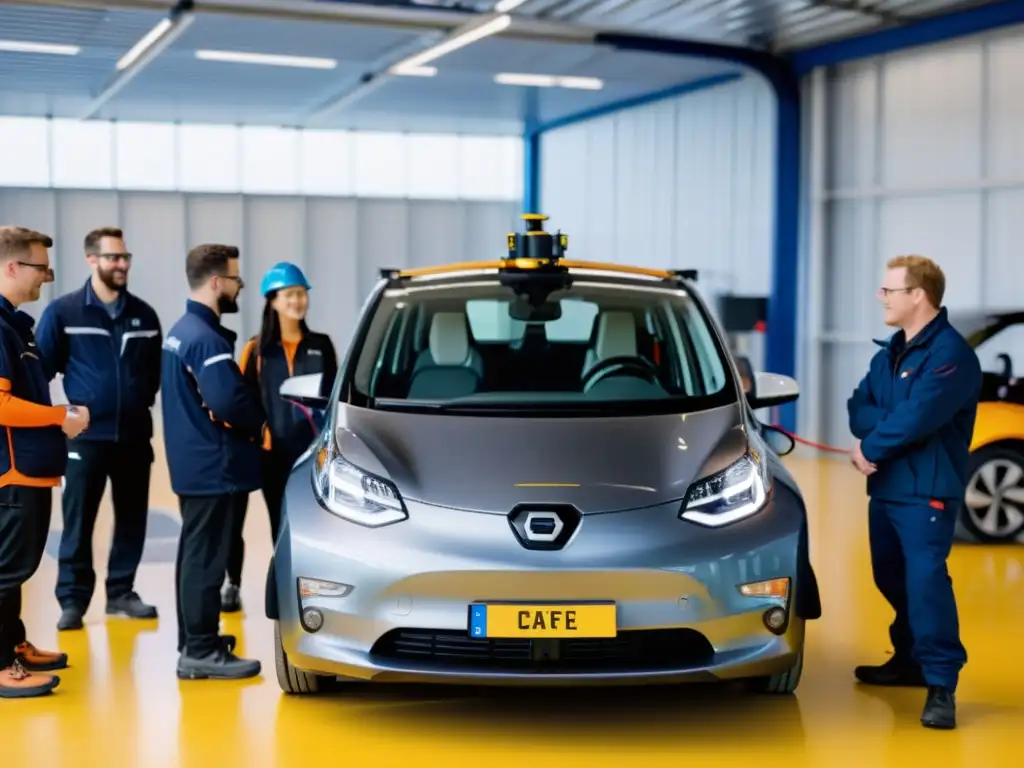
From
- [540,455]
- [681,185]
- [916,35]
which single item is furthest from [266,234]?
[540,455]

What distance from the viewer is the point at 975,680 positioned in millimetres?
4852

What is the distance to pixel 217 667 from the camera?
4754 mm

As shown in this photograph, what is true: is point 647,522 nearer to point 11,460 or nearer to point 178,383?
point 178,383

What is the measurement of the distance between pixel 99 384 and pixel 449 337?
170cm

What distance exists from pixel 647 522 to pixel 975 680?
1790 millimetres

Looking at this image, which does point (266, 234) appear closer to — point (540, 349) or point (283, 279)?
point (283, 279)

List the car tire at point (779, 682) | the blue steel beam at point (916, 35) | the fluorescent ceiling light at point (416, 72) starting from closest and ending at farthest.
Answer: the car tire at point (779, 682), the blue steel beam at point (916, 35), the fluorescent ceiling light at point (416, 72)

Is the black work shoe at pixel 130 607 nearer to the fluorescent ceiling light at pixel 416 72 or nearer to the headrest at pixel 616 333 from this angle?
the headrest at pixel 616 333

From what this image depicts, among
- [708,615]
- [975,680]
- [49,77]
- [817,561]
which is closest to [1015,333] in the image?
[817,561]

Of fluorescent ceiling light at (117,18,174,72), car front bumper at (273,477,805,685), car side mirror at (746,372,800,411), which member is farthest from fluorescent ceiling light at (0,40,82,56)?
car front bumper at (273,477,805,685)

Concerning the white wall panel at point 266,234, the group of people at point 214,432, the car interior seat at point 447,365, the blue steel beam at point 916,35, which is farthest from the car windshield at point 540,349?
the white wall panel at point 266,234

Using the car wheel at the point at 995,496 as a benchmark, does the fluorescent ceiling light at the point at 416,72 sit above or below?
above

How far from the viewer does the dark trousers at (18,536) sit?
4426 millimetres

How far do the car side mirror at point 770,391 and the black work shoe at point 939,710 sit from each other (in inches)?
43.2
